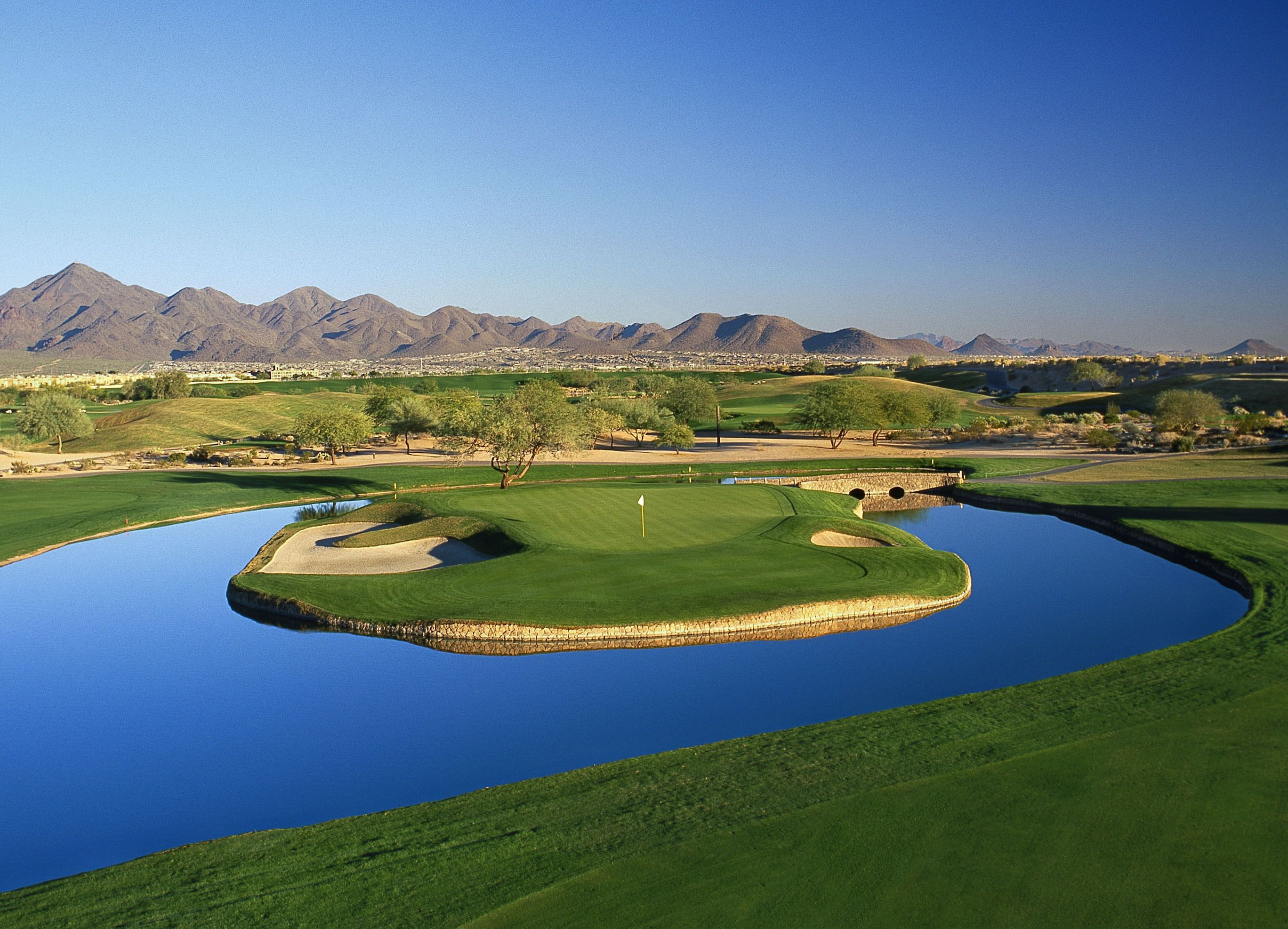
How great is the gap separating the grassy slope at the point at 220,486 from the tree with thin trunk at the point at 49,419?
70.9 feet

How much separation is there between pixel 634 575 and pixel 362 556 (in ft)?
36.9

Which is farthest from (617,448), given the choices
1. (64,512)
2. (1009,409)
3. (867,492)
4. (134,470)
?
(1009,409)

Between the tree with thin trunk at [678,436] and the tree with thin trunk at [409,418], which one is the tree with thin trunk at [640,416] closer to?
the tree with thin trunk at [678,436]

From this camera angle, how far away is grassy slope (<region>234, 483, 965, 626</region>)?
2444cm

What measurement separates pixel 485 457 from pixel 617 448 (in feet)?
39.9

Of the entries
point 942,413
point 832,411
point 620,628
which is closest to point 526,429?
point 620,628

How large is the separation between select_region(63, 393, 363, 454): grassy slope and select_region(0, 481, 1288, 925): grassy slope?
70.7 meters

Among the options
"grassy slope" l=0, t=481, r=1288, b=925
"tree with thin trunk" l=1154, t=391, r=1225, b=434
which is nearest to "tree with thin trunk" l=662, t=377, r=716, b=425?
"tree with thin trunk" l=1154, t=391, r=1225, b=434

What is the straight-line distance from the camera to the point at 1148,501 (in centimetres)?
4153

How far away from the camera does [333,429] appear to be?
6234 centimetres

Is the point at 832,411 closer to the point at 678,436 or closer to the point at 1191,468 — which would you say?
the point at 678,436

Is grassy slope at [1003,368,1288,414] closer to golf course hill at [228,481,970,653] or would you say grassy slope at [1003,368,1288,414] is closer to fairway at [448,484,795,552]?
fairway at [448,484,795,552]

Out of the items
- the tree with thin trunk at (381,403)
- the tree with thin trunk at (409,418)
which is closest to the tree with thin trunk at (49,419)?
the tree with thin trunk at (381,403)

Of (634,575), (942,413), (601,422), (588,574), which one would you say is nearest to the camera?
(634,575)
